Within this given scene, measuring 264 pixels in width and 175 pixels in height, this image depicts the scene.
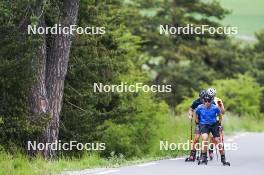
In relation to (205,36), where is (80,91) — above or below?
below

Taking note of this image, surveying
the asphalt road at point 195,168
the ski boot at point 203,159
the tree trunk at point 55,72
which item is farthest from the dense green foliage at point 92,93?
the ski boot at point 203,159

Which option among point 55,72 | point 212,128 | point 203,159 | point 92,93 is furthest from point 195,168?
point 92,93

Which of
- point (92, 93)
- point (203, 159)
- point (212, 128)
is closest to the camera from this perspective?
point (203, 159)

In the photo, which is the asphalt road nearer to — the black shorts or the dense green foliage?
the black shorts

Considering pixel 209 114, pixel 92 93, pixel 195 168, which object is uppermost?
pixel 92 93

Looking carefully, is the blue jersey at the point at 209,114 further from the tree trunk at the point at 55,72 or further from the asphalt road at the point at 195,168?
the tree trunk at the point at 55,72

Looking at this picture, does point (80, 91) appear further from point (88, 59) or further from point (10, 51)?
point (10, 51)

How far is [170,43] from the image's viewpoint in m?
58.1

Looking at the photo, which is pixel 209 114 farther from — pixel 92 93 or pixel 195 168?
pixel 92 93

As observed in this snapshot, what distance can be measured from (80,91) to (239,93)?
1534 inches

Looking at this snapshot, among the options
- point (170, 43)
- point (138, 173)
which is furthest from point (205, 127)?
point (170, 43)

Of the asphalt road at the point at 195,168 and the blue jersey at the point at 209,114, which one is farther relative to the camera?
the blue jersey at the point at 209,114

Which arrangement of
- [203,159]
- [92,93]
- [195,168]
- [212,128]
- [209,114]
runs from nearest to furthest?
[195,168], [203,159], [209,114], [212,128], [92,93]

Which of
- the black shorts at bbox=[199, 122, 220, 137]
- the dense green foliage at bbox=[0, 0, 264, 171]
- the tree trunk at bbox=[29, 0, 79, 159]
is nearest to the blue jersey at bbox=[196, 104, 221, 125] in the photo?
the black shorts at bbox=[199, 122, 220, 137]
